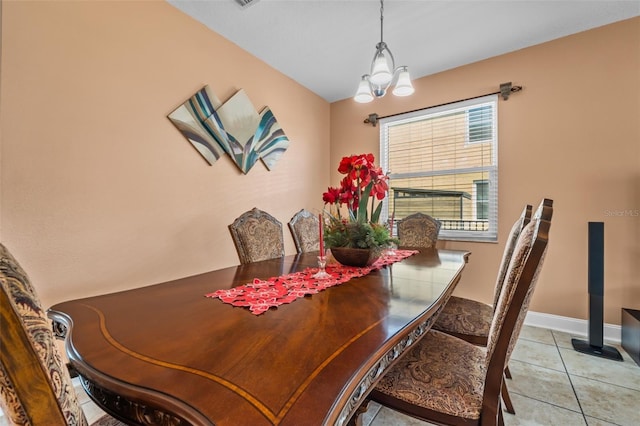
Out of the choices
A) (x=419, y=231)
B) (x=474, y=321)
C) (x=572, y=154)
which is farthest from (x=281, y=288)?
(x=572, y=154)

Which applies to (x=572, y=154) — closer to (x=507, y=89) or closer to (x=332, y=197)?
(x=507, y=89)

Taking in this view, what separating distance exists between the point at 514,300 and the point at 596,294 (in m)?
2.17

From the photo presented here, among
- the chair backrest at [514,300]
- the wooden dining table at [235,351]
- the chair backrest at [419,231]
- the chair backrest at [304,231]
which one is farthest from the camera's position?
the chair backrest at [419,231]

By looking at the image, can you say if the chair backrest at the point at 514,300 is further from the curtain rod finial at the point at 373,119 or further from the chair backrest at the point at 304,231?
the curtain rod finial at the point at 373,119

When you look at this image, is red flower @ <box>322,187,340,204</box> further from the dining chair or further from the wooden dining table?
the dining chair

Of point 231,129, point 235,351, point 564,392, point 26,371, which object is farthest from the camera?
point 231,129

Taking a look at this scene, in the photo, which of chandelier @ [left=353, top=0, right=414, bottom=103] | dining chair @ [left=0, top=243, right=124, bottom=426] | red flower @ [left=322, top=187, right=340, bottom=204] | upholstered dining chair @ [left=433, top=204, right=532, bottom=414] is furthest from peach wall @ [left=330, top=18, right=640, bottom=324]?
dining chair @ [left=0, top=243, right=124, bottom=426]

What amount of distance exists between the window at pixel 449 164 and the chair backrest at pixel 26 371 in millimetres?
3293

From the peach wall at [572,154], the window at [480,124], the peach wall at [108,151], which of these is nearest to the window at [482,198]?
the peach wall at [572,154]

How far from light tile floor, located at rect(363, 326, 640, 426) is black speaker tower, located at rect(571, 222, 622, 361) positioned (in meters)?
0.10

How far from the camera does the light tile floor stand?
145 centimetres

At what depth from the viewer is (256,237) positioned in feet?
6.40

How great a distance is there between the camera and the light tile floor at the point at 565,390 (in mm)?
1450

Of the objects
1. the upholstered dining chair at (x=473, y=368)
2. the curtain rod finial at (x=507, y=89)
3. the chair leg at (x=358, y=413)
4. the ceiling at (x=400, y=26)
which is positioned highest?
the ceiling at (x=400, y=26)
